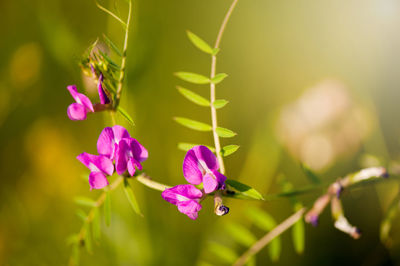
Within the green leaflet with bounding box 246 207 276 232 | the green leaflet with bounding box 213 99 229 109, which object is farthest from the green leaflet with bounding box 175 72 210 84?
the green leaflet with bounding box 246 207 276 232

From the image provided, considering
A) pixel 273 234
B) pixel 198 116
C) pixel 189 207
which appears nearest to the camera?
pixel 189 207

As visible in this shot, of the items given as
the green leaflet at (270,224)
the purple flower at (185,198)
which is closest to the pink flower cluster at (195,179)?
the purple flower at (185,198)

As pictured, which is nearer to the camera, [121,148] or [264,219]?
[121,148]

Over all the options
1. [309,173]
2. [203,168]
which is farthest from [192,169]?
[309,173]

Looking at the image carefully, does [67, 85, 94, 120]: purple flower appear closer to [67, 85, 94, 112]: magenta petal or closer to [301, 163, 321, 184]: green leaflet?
[67, 85, 94, 112]: magenta petal

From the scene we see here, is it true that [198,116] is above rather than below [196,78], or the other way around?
below

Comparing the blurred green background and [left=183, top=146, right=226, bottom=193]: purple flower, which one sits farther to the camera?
the blurred green background

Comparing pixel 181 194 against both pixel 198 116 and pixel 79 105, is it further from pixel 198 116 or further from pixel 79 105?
pixel 198 116

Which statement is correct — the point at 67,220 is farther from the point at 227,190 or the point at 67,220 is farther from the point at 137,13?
the point at 227,190
